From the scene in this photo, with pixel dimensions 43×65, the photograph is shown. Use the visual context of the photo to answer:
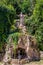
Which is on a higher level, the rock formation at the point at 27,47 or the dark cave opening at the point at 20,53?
the rock formation at the point at 27,47

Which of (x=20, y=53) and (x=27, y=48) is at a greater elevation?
(x=27, y=48)

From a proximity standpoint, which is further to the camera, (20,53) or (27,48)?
(20,53)

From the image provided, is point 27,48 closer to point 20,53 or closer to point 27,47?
point 27,47

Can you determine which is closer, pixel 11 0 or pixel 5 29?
pixel 5 29

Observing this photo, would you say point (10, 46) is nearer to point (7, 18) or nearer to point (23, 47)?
point (23, 47)

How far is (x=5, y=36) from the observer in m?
26.9

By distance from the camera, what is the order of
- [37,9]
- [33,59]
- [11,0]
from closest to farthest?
[33,59]
[37,9]
[11,0]

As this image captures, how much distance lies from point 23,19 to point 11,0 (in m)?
6.38

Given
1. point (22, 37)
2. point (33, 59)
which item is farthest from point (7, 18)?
point (33, 59)

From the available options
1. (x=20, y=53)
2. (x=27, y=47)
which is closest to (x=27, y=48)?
(x=27, y=47)

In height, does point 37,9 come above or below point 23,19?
above

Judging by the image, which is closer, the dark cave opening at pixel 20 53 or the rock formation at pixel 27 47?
the rock formation at pixel 27 47

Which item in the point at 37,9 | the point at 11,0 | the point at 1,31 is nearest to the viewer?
the point at 1,31

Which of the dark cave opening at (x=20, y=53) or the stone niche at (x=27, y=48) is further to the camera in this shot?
the dark cave opening at (x=20, y=53)
